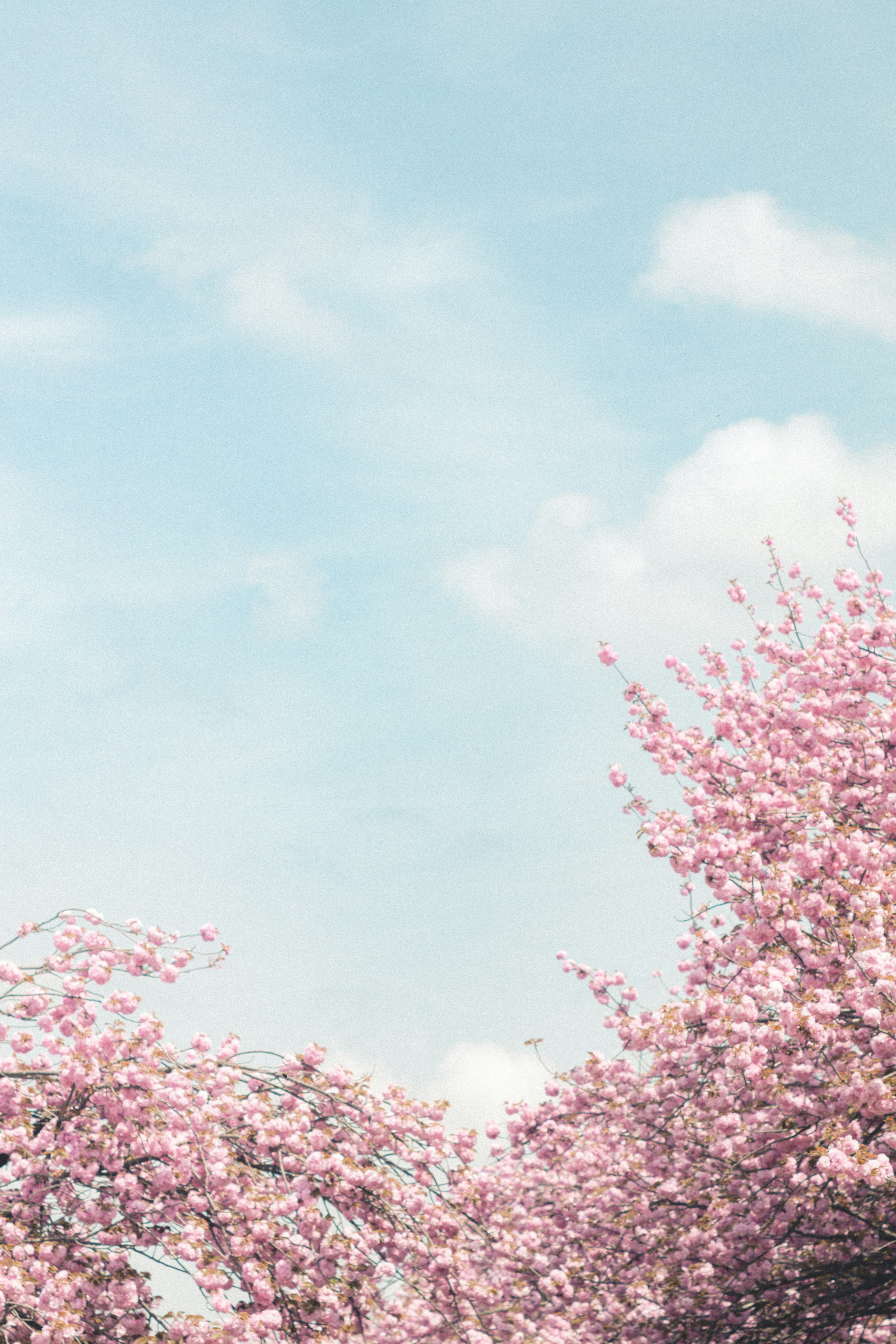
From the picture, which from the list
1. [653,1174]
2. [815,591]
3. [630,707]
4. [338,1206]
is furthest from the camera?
[815,591]

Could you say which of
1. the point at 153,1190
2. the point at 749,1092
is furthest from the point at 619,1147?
the point at 153,1190

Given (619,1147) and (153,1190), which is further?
(619,1147)

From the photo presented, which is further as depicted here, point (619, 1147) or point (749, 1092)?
point (619, 1147)

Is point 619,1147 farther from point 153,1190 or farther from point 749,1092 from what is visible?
point 153,1190

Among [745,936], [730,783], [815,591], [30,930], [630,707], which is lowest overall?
[745,936]

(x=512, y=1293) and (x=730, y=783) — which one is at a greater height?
(x=730, y=783)

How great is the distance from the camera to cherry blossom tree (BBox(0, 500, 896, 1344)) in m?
8.96

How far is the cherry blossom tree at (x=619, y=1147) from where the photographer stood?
353 inches

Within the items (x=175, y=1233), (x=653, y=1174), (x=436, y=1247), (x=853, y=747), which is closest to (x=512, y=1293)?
(x=653, y=1174)

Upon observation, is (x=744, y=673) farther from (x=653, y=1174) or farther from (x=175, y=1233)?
(x=175, y=1233)

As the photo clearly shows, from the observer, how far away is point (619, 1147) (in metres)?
13.6

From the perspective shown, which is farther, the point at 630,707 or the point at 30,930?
the point at 630,707

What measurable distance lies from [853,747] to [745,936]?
3248 mm

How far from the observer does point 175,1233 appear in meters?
9.05
